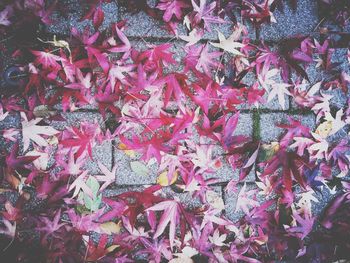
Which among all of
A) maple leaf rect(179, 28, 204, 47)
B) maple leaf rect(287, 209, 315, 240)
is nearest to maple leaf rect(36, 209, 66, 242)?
maple leaf rect(179, 28, 204, 47)

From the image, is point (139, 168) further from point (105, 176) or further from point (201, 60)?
point (201, 60)

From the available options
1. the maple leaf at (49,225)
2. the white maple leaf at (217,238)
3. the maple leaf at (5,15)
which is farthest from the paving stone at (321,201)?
the maple leaf at (5,15)

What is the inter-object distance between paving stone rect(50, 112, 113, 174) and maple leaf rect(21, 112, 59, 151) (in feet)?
0.21

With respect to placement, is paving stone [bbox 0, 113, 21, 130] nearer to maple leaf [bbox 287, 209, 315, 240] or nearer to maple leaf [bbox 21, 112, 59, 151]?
maple leaf [bbox 21, 112, 59, 151]

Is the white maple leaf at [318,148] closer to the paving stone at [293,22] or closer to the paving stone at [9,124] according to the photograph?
the paving stone at [293,22]

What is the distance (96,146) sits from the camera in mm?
1347

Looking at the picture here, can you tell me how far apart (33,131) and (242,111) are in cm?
85

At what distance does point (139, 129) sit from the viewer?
134 centimetres

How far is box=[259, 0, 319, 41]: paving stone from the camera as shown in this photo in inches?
57.3

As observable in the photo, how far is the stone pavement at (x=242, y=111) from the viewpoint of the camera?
1.33m

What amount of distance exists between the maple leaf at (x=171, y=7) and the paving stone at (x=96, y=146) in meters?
0.48

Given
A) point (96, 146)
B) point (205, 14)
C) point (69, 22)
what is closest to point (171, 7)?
point (205, 14)

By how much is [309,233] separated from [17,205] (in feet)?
4.05

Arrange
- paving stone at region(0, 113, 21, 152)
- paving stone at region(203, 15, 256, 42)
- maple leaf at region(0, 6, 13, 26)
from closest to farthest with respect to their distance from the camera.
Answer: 1. maple leaf at region(0, 6, 13, 26)
2. paving stone at region(0, 113, 21, 152)
3. paving stone at region(203, 15, 256, 42)
